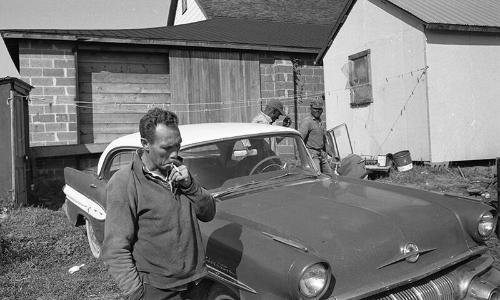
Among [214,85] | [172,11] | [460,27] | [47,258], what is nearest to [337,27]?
[460,27]

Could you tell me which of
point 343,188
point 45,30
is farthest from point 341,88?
point 343,188

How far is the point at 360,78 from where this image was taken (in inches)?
430

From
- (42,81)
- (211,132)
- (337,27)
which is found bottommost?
(211,132)

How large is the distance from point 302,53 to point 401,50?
114 inches

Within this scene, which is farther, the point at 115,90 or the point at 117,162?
the point at 115,90

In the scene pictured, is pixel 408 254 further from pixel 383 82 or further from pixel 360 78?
pixel 360 78

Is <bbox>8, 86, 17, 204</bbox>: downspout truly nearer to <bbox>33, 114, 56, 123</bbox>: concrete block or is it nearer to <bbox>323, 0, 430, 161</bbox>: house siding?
<bbox>33, 114, 56, 123</bbox>: concrete block

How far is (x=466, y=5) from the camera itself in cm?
1062

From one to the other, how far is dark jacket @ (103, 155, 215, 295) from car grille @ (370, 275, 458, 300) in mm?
1139

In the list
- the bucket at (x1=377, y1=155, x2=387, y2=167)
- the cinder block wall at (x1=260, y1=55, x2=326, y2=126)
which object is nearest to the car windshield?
the bucket at (x1=377, y1=155, x2=387, y2=167)

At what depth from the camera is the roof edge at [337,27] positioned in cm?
1128

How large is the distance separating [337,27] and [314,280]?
→ 33.3ft

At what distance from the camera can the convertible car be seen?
7.93ft

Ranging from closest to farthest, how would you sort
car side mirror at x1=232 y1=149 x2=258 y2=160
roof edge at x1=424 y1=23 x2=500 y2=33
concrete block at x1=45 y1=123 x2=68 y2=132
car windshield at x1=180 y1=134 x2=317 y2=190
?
car windshield at x1=180 y1=134 x2=317 y2=190, car side mirror at x1=232 y1=149 x2=258 y2=160, roof edge at x1=424 y1=23 x2=500 y2=33, concrete block at x1=45 y1=123 x2=68 y2=132
